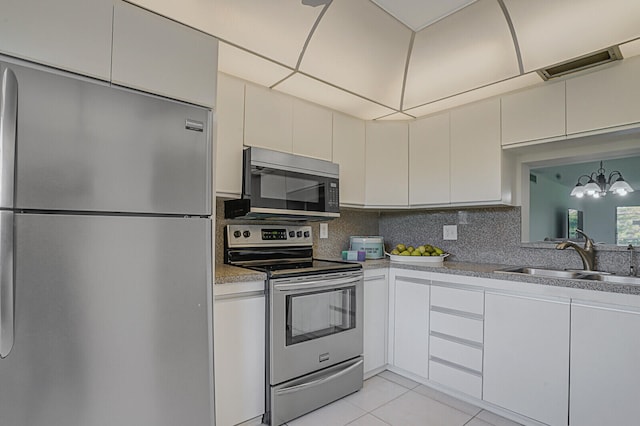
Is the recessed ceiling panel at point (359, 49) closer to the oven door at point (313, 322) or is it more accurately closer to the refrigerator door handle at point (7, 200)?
the oven door at point (313, 322)

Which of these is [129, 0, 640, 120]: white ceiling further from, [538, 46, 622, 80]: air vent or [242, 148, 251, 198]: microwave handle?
[242, 148, 251, 198]: microwave handle

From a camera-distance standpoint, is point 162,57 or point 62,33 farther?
point 162,57

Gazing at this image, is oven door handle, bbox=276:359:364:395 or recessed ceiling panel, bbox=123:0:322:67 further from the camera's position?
oven door handle, bbox=276:359:364:395

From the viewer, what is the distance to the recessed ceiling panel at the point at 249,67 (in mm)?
1931

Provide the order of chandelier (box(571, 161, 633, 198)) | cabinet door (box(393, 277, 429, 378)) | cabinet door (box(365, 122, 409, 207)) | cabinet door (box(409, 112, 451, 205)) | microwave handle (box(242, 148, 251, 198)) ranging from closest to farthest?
microwave handle (box(242, 148, 251, 198))
chandelier (box(571, 161, 633, 198))
cabinet door (box(393, 277, 429, 378))
cabinet door (box(409, 112, 451, 205))
cabinet door (box(365, 122, 409, 207))

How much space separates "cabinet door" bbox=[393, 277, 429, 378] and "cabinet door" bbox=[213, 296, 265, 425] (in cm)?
116

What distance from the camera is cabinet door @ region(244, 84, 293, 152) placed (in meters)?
2.22

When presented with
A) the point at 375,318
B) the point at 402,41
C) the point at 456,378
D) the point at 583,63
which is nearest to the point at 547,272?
the point at 456,378

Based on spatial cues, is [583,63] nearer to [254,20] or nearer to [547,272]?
[547,272]

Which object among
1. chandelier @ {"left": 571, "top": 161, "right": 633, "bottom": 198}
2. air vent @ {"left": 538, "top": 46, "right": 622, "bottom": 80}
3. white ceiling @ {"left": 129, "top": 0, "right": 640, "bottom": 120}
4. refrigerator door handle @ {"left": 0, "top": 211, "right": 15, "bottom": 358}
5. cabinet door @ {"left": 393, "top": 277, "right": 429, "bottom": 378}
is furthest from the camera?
cabinet door @ {"left": 393, "top": 277, "right": 429, "bottom": 378}

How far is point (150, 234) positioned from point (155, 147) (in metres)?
0.36

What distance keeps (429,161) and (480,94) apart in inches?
24.6

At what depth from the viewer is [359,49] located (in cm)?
219

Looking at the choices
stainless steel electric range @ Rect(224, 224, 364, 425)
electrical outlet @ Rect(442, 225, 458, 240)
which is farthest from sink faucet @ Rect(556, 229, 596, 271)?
stainless steel electric range @ Rect(224, 224, 364, 425)
